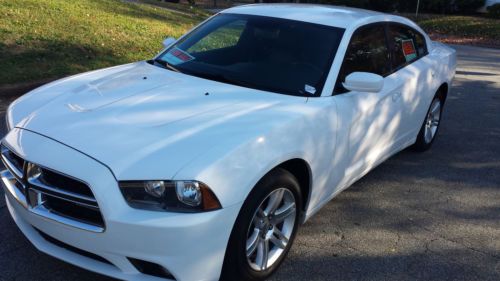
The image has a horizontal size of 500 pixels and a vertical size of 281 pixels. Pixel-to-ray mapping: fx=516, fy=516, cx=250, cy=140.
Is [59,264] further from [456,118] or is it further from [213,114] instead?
[456,118]

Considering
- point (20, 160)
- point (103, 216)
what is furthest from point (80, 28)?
point (103, 216)

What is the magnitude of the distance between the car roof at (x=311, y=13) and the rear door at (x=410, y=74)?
16.0 inches

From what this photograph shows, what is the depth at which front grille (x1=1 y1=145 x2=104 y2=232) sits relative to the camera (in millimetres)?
2656

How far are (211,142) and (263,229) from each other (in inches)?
27.2

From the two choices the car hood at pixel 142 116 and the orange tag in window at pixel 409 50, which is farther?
the orange tag in window at pixel 409 50

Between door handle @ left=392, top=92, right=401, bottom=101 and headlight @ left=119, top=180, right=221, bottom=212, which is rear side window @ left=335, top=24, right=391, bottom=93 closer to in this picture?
door handle @ left=392, top=92, right=401, bottom=101

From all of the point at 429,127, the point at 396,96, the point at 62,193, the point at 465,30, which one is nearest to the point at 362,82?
the point at 396,96

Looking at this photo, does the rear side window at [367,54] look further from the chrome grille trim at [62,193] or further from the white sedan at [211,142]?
the chrome grille trim at [62,193]

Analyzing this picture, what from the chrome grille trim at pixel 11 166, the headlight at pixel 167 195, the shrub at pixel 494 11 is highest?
the headlight at pixel 167 195

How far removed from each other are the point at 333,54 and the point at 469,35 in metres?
17.7

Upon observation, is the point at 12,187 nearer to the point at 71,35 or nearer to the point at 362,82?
the point at 362,82

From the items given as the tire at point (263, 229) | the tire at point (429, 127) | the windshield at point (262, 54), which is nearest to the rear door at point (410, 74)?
the tire at point (429, 127)

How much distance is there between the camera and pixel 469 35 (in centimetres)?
1956

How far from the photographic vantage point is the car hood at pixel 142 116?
2.73 metres
